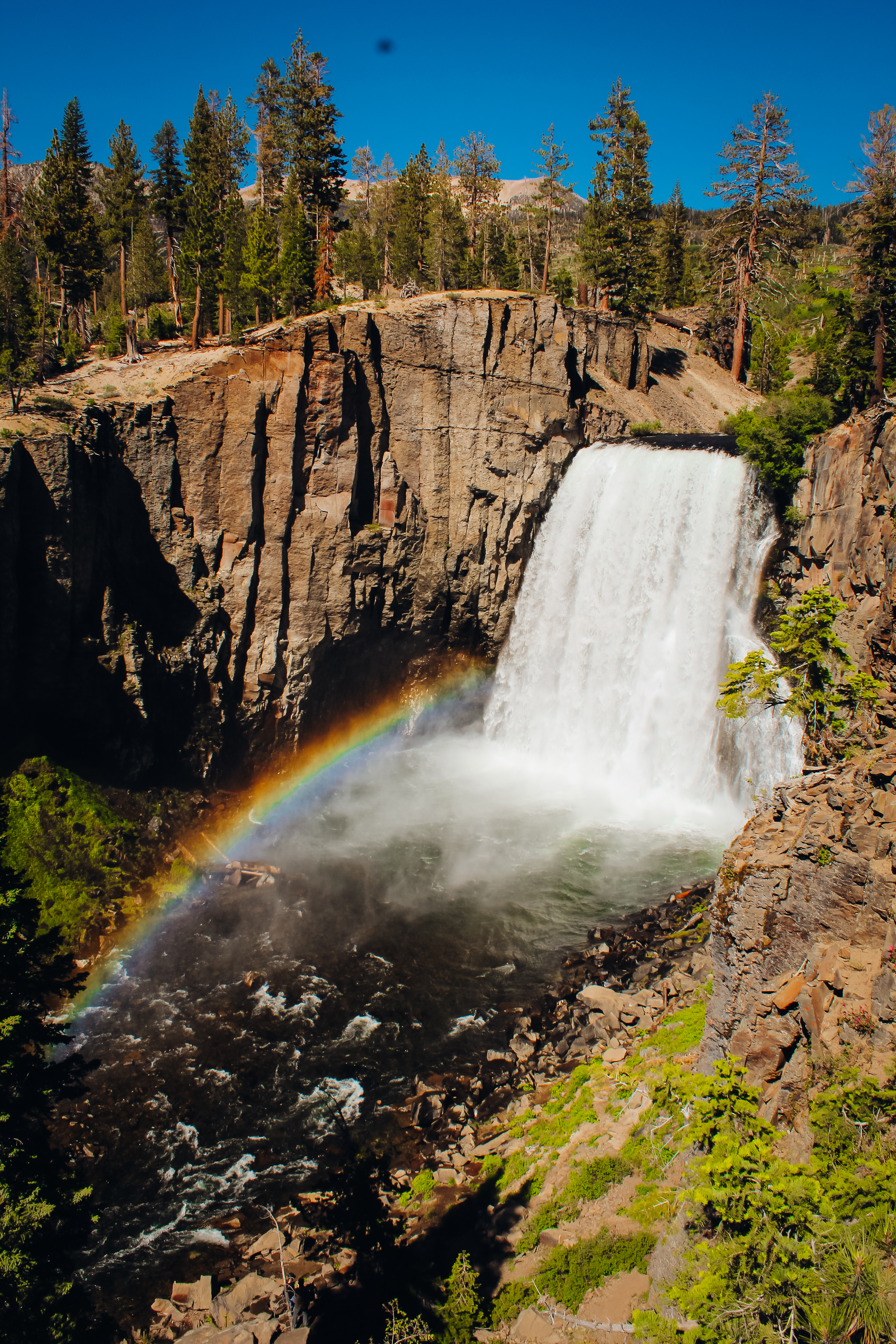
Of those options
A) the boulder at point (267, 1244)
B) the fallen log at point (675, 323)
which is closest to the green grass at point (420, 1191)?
the boulder at point (267, 1244)

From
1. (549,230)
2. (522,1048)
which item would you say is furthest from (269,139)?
(522,1048)

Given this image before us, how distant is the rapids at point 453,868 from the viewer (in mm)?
17109

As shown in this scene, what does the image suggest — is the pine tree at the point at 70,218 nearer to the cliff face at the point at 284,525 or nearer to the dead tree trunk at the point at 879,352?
the cliff face at the point at 284,525

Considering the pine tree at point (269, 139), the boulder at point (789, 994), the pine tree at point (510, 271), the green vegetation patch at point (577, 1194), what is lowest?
the green vegetation patch at point (577, 1194)

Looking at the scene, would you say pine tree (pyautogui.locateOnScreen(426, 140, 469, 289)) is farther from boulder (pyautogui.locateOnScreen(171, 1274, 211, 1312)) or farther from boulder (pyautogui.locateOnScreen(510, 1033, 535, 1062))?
boulder (pyautogui.locateOnScreen(171, 1274, 211, 1312))

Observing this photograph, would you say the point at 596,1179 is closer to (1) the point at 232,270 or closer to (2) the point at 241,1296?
(2) the point at 241,1296

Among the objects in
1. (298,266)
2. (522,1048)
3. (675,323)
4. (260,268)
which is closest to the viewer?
(522,1048)

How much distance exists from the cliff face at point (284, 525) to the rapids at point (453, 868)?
3.66 metres

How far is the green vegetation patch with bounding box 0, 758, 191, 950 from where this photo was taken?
24234 mm

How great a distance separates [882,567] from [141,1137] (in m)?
26.7

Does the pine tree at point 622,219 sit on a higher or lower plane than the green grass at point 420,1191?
higher

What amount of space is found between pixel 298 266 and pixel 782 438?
25.8m

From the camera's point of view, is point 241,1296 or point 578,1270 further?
point 241,1296

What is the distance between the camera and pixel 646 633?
32844 mm
